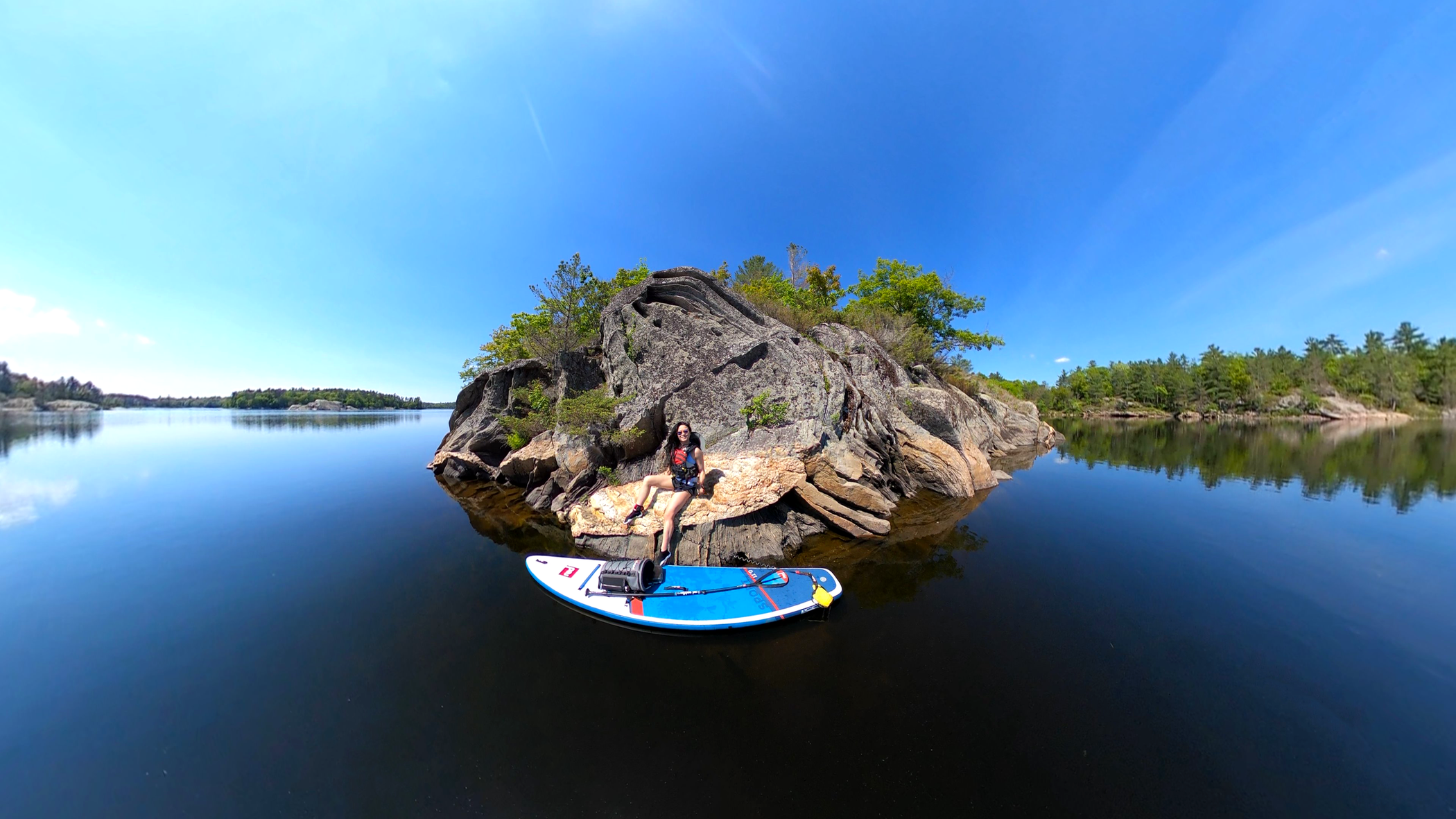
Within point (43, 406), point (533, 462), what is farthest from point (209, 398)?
point (533, 462)

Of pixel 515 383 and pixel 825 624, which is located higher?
pixel 515 383

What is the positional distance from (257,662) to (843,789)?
26.0 ft

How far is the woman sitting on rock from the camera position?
857cm

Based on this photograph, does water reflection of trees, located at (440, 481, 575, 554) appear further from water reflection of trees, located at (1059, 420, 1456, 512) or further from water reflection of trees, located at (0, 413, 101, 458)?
water reflection of trees, located at (0, 413, 101, 458)

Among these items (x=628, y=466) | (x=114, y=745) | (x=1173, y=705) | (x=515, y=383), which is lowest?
(x=114, y=745)

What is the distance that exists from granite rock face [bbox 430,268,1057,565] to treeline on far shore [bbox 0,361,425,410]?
124 metres

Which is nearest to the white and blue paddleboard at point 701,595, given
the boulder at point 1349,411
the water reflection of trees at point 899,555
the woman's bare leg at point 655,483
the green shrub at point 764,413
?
the water reflection of trees at point 899,555

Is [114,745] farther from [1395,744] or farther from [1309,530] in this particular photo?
[1309,530]

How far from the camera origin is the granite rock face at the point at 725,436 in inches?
373

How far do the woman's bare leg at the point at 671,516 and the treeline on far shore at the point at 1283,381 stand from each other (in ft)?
207

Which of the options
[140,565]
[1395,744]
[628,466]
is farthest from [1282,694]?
[140,565]

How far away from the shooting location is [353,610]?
23.1 ft

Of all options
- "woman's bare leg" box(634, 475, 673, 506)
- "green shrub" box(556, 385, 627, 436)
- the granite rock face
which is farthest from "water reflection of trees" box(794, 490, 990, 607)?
"green shrub" box(556, 385, 627, 436)

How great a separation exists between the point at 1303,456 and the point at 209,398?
8454 inches
